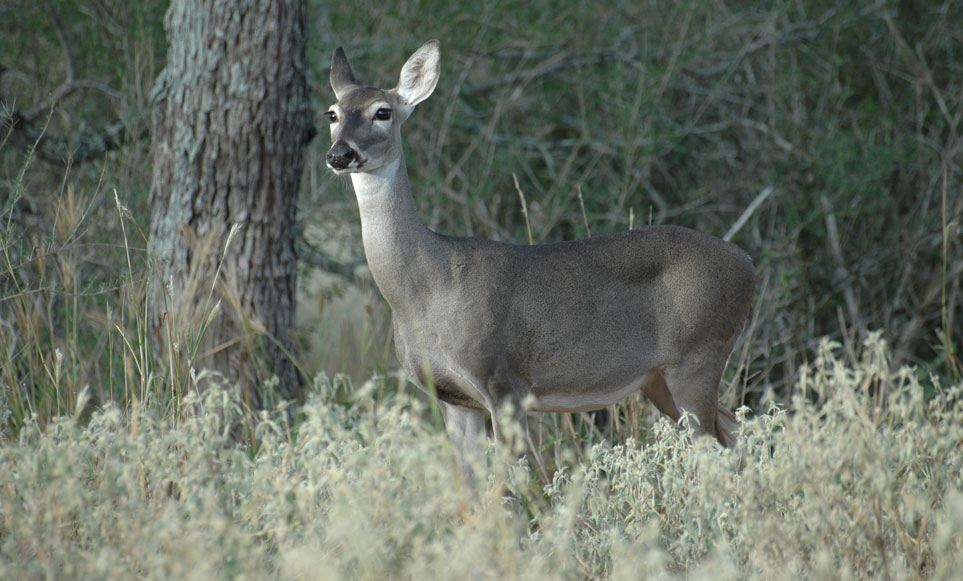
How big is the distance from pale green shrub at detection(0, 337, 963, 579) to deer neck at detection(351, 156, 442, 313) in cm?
97

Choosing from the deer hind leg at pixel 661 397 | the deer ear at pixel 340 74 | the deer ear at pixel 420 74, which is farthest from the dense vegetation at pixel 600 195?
the deer ear at pixel 420 74

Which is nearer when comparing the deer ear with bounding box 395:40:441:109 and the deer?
the deer

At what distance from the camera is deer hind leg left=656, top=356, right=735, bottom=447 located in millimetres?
5395

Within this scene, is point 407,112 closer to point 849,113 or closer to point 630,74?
point 630,74

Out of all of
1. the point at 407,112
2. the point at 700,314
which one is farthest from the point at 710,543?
the point at 407,112

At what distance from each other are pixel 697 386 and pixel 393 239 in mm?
1438

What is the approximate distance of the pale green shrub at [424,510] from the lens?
3.24m

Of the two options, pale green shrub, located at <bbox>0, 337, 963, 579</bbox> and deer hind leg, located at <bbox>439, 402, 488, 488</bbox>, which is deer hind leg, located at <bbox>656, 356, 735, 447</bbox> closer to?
deer hind leg, located at <bbox>439, 402, 488, 488</bbox>

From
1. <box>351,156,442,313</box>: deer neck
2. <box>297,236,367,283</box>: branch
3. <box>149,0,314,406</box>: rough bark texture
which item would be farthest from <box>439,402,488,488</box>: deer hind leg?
<box>297,236,367,283</box>: branch

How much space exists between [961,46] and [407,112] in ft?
18.0

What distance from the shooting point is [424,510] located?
3.30 meters

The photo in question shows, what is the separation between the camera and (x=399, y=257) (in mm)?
5121

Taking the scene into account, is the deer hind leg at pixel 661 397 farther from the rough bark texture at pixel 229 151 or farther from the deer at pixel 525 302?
the rough bark texture at pixel 229 151

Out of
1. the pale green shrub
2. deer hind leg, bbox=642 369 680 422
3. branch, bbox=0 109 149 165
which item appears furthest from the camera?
branch, bbox=0 109 149 165
